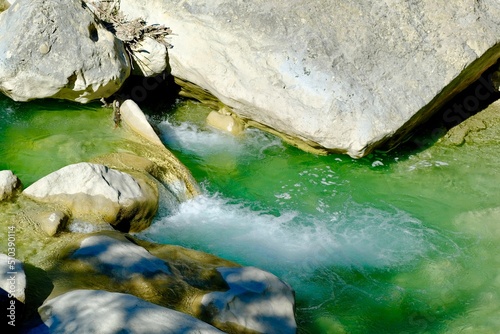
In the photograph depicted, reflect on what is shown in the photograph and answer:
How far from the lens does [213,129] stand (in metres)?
7.22

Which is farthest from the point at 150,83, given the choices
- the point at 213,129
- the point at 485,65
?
the point at 485,65

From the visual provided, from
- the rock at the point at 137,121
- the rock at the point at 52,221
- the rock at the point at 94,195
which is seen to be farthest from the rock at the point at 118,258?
the rock at the point at 137,121

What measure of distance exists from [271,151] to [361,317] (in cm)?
241

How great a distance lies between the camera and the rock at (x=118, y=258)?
4504 mm

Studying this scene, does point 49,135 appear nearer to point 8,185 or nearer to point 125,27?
point 8,185

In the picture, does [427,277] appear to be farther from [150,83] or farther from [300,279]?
[150,83]

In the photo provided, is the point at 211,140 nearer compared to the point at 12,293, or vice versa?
the point at 12,293

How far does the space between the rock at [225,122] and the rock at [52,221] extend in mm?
2434

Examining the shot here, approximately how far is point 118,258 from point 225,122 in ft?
9.64

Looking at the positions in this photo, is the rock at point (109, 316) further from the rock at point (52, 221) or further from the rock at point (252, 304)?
the rock at point (52, 221)

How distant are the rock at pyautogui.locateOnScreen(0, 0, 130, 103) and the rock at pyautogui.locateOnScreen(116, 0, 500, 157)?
2.48 ft

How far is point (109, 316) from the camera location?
3.75m

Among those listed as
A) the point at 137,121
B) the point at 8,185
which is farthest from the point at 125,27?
the point at 8,185

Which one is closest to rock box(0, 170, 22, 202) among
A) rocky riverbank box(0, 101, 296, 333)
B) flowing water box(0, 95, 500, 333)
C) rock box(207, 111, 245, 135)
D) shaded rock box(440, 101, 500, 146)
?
rocky riverbank box(0, 101, 296, 333)
